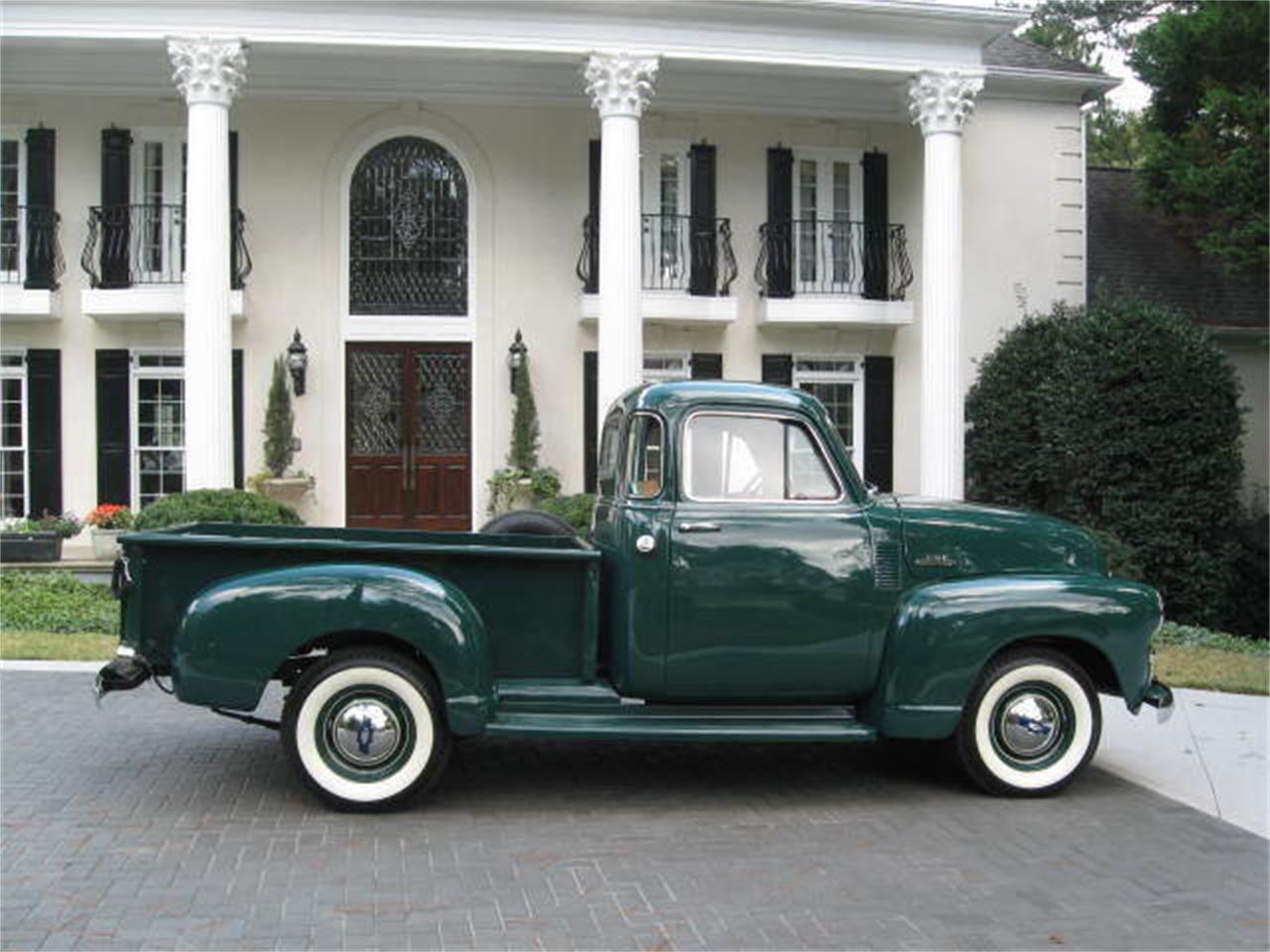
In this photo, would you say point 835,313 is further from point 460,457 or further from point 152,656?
point 152,656

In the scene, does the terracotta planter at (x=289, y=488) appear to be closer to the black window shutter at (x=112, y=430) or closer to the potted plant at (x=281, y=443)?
the potted plant at (x=281, y=443)

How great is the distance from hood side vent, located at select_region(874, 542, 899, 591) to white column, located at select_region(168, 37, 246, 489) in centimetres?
1098

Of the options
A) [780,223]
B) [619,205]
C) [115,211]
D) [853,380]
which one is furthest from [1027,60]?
[115,211]

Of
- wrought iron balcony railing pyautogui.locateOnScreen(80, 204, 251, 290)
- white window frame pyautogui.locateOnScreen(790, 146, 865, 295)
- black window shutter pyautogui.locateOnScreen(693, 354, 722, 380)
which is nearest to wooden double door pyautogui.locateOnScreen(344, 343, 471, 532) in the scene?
wrought iron balcony railing pyautogui.locateOnScreen(80, 204, 251, 290)

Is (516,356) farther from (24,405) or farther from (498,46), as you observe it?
(24,405)

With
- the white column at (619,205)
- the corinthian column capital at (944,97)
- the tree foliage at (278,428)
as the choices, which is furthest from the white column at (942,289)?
the tree foliage at (278,428)

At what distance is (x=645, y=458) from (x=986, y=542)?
1839 mm

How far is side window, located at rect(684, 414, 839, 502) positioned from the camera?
6.68 metres

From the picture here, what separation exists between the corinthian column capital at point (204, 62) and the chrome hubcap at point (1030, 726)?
498 inches

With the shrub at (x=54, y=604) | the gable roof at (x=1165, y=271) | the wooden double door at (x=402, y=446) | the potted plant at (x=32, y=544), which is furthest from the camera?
the gable roof at (x=1165, y=271)

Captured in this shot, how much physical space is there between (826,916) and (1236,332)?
57.6 ft

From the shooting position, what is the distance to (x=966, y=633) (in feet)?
21.5

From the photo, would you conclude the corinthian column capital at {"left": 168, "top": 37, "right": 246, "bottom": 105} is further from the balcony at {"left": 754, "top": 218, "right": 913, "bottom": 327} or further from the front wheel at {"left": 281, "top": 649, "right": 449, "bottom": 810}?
the front wheel at {"left": 281, "top": 649, "right": 449, "bottom": 810}

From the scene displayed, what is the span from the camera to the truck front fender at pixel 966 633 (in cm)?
655
